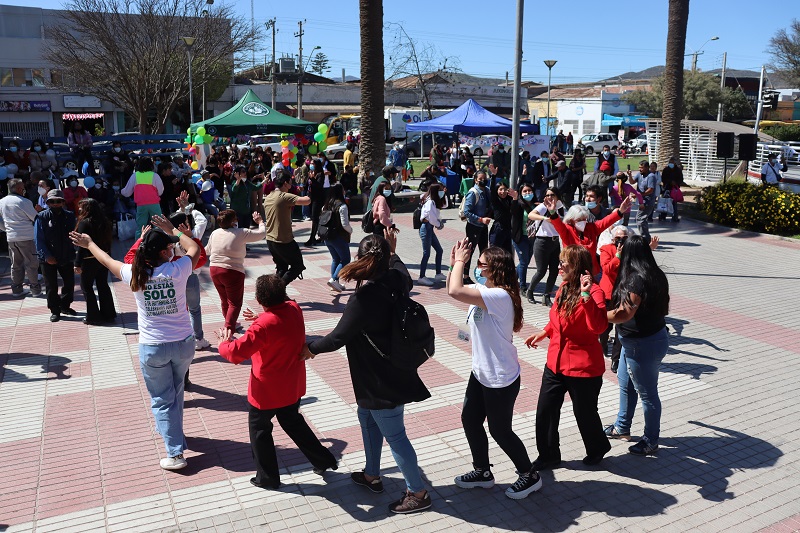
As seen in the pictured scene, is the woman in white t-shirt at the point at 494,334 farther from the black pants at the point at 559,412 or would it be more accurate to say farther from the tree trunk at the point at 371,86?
the tree trunk at the point at 371,86

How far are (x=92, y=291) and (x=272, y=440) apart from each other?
17.3 ft

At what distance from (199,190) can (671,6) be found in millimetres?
14357

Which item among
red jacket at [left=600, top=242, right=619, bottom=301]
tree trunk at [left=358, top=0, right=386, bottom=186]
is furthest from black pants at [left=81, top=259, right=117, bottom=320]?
tree trunk at [left=358, top=0, right=386, bottom=186]

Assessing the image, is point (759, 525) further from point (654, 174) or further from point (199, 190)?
point (199, 190)

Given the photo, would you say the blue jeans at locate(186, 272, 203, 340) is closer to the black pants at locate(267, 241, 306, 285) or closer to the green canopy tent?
the black pants at locate(267, 241, 306, 285)

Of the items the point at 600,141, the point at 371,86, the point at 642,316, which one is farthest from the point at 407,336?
the point at 600,141

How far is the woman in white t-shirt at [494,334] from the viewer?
14.6ft

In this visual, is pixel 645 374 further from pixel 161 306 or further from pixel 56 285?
pixel 56 285

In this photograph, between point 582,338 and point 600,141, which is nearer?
point 582,338

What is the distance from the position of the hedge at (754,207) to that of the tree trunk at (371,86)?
8.54m

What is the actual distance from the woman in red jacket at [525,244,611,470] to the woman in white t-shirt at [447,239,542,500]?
0.44 meters

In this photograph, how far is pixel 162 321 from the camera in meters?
4.91

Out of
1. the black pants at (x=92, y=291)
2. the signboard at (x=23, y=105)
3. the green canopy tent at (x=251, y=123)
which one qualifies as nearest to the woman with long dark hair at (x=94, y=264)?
the black pants at (x=92, y=291)

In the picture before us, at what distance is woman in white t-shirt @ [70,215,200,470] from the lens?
16.0ft
